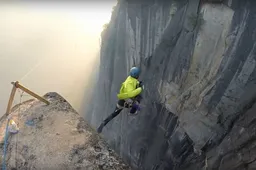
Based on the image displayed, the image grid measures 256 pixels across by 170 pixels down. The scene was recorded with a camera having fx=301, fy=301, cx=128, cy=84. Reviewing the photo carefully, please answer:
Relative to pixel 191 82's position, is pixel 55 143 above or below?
below

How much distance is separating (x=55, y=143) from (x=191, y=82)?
3.48 metres

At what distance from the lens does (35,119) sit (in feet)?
21.0

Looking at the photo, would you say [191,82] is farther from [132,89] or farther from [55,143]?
[55,143]

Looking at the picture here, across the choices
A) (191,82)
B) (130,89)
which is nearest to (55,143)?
(130,89)

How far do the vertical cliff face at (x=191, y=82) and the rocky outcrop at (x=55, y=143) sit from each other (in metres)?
2.42

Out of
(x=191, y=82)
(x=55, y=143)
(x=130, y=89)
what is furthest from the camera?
(x=191, y=82)

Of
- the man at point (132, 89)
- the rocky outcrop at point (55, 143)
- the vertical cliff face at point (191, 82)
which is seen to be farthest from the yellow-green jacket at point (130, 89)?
the vertical cliff face at point (191, 82)

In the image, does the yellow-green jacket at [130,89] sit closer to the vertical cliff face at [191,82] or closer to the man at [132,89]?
the man at [132,89]

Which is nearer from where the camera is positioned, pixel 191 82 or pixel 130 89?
pixel 130 89

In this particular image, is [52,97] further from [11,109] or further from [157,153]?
[157,153]

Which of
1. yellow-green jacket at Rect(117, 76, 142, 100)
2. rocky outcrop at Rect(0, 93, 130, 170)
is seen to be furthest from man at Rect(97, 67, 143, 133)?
rocky outcrop at Rect(0, 93, 130, 170)

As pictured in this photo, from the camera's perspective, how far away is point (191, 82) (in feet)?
23.8

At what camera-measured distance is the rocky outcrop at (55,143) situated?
17.6 feet

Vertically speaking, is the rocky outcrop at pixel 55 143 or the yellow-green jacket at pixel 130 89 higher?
the yellow-green jacket at pixel 130 89
